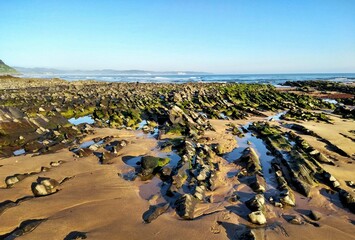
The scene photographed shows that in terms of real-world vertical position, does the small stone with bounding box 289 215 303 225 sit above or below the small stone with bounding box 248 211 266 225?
below

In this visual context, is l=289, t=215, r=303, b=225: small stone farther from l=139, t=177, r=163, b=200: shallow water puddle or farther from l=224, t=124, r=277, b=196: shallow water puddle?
l=139, t=177, r=163, b=200: shallow water puddle

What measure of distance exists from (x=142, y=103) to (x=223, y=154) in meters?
14.1

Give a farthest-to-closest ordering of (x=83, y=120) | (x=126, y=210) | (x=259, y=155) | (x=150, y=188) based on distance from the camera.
Result: (x=83, y=120)
(x=259, y=155)
(x=150, y=188)
(x=126, y=210)

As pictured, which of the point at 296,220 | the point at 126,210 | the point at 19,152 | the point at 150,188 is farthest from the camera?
the point at 19,152

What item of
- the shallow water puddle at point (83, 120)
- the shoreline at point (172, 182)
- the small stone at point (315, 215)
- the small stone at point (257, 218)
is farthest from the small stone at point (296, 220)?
the shallow water puddle at point (83, 120)

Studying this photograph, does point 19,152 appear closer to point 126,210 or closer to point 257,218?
point 126,210

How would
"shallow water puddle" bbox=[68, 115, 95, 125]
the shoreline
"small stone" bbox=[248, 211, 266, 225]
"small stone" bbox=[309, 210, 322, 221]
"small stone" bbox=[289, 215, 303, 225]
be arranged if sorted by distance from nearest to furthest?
the shoreline < "small stone" bbox=[248, 211, 266, 225] < "small stone" bbox=[289, 215, 303, 225] < "small stone" bbox=[309, 210, 322, 221] < "shallow water puddle" bbox=[68, 115, 95, 125]

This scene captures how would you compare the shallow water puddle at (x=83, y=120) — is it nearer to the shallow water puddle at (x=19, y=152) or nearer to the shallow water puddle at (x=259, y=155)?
the shallow water puddle at (x=19, y=152)

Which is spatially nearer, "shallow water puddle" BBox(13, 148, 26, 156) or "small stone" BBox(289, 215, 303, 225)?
"small stone" BBox(289, 215, 303, 225)

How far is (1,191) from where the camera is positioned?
7.45 m

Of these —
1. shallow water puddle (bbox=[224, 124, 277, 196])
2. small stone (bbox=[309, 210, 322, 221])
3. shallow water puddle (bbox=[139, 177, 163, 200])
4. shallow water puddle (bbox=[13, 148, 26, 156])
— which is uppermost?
shallow water puddle (bbox=[13, 148, 26, 156])

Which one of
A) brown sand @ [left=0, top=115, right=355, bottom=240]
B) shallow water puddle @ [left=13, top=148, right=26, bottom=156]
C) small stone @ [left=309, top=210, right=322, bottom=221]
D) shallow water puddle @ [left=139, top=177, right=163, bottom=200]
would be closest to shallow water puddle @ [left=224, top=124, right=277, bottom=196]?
brown sand @ [left=0, top=115, right=355, bottom=240]

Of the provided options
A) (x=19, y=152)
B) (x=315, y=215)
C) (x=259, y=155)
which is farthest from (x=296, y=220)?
(x=19, y=152)

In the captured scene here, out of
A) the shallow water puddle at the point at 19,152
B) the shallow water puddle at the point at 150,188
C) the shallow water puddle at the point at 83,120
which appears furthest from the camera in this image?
the shallow water puddle at the point at 83,120
